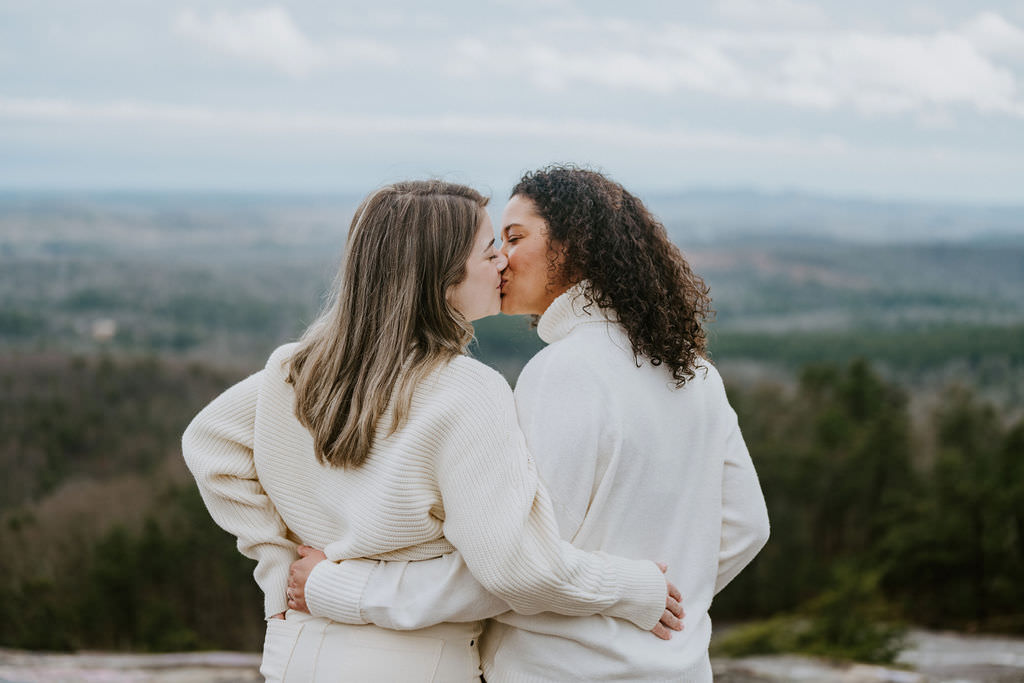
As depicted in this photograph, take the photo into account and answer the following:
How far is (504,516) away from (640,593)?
49 centimetres

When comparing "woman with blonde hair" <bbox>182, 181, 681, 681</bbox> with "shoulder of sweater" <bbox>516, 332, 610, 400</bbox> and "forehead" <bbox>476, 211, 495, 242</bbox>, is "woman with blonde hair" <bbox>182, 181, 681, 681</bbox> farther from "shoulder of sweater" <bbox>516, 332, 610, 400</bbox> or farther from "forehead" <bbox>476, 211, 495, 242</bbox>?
"shoulder of sweater" <bbox>516, 332, 610, 400</bbox>

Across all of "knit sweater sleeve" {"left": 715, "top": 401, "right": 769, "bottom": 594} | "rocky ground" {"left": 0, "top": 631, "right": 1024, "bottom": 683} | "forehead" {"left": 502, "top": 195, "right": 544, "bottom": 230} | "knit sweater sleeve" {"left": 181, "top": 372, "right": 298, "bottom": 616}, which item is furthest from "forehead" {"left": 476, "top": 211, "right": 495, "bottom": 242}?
"rocky ground" {"left": 0, "top": 631, "right": 1024, "bottom": 683}

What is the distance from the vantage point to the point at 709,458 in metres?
2.72

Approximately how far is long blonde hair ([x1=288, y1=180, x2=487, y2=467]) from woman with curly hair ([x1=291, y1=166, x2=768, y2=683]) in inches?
11.8

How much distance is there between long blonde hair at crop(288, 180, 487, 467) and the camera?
2418 mm

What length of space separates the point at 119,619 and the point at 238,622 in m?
4.23

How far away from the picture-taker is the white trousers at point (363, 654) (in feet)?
8.06

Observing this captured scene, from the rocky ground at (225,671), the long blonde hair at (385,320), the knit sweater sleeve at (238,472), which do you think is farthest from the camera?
the rocky ground at (225,671)

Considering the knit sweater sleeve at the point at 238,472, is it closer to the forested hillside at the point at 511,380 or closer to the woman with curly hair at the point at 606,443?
the woman with curly hair at the point at 606,443

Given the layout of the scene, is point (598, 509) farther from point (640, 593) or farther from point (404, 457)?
point (404, 457)

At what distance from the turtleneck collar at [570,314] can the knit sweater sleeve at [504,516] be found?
360mm

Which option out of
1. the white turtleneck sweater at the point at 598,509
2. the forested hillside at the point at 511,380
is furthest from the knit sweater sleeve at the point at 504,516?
the forested hillside at the point at 511,380

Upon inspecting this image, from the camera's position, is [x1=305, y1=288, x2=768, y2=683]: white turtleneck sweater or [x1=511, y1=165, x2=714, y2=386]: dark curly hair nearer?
[x1=305, y1=288, x2=768, y2=683]: white turtleneck sweater

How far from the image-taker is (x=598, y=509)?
8.31ft
